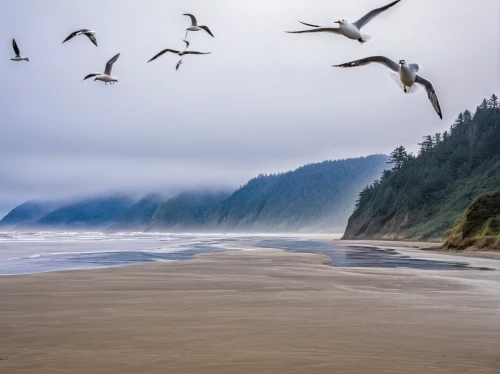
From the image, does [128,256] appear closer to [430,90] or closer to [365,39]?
[365,39]

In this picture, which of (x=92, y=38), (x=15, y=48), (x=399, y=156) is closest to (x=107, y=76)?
(x=92, y=38)

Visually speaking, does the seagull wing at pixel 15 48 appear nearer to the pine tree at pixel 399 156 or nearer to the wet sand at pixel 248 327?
the wet sand at pixel 248 327

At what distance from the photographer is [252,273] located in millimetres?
22328

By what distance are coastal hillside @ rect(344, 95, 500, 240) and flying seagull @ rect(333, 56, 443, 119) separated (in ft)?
226

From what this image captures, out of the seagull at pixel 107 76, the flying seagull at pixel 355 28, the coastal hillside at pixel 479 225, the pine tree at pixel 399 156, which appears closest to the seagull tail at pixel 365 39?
the flying seagull at pixel 355 28

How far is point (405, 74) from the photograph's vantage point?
466 inches

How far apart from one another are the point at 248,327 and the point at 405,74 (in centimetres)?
610

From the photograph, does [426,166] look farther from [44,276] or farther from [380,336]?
[380,336]

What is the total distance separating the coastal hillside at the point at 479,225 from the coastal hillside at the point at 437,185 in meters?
30.3

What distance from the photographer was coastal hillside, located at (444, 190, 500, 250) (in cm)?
4378

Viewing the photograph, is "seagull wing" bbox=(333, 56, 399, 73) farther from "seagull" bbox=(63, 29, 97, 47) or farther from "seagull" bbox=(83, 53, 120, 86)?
"seagull" bbox=(83, 53, 120, 86)

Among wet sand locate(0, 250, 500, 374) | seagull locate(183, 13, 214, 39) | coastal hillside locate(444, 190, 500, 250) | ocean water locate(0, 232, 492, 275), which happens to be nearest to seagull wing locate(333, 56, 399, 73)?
wet sand locate(0, 250, 500, 374)

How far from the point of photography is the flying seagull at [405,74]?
11.7m

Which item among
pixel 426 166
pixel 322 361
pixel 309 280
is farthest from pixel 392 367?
pixel 426 166
